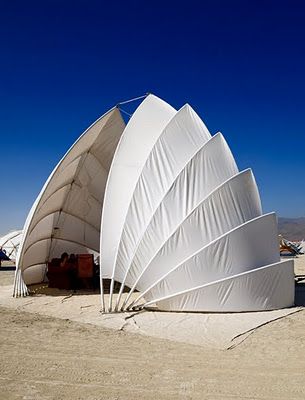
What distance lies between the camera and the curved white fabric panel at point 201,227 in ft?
45.8

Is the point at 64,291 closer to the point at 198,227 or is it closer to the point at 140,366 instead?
the point at 198,227

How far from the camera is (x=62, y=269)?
20.0m

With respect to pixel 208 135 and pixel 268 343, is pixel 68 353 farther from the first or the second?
pixel 208 135

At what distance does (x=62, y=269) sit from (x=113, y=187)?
19.6 feet

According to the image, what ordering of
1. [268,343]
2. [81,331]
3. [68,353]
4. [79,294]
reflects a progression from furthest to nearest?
[79,294]
[81,331]
[268,343]
[68,353]

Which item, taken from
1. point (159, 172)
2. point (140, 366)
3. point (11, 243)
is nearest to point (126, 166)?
point (159, 172)

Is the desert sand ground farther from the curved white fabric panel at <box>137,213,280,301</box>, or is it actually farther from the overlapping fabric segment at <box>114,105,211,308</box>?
the overlapping fabric segment at <box>114,105,211,308</box>

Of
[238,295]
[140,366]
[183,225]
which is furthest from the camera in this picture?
[183,225]

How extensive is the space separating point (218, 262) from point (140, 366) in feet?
21.5

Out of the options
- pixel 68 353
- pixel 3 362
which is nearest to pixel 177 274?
pixel 68 353

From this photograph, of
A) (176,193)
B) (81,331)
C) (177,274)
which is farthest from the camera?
(176,193)

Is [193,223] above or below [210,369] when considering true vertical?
above

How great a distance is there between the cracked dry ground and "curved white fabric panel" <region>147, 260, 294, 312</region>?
245cm

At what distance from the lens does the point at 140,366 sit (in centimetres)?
761
